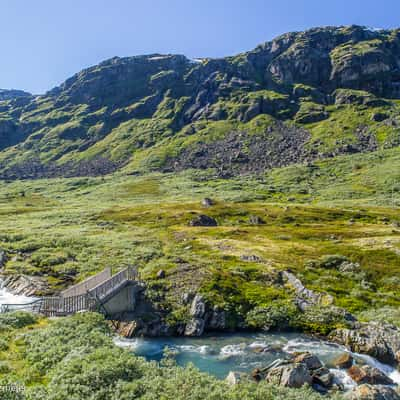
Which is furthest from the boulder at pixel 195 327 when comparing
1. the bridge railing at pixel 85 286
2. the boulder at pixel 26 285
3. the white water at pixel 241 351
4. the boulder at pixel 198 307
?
the boulder at pixel 26 285

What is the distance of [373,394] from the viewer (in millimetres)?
27141

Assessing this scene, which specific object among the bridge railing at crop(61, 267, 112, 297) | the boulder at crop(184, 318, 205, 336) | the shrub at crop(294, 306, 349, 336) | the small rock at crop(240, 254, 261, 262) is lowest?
the shrub at crop(294, 306, 349, 336)

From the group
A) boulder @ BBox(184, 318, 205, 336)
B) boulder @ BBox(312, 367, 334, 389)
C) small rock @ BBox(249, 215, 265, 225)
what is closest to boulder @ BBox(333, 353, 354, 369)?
boulder @ BBox(312, 367, 334, 389)

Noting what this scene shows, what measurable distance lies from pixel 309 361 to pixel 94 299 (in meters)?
22.1

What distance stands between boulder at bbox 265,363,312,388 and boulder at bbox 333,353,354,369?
5506mm

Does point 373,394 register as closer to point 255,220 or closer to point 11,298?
point 11,298

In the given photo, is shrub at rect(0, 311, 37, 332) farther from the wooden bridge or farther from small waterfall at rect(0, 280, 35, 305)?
small waterfall at rect(0, 280, 35, 305)

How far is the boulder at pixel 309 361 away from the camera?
32906 millimetres

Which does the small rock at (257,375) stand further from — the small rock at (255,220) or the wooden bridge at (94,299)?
the small rock at (255,220)

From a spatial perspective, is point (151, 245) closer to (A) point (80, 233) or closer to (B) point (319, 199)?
(A) point (80, 233)

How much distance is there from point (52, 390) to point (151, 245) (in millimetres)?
58057

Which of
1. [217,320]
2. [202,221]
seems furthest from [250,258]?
[202,221]

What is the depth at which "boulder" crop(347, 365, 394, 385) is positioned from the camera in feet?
104

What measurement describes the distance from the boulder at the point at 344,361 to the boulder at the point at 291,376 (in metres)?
5.51
